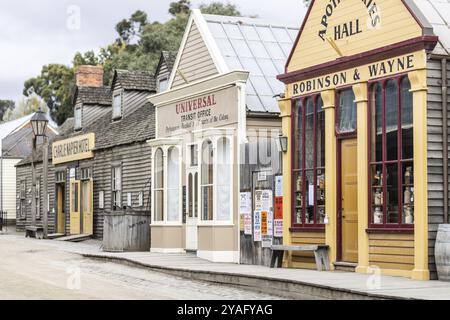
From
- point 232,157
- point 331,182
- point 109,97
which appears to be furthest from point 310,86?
point 109,97

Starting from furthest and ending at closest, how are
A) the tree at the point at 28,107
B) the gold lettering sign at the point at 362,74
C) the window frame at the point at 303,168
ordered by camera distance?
1. the tree at the point at 28,107
2. the window frame at the point at 303,168
3. the gold lettering sign at the point at 362,74

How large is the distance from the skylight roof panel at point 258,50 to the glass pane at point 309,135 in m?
5.73

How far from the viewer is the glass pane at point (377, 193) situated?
642 inches

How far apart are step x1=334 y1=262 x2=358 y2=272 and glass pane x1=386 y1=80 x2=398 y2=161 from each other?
220 cm

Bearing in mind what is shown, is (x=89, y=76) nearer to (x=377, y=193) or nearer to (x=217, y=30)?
(x=217, y=30)

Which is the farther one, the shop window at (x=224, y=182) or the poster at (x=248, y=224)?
the shop window at (x=224, y=182)

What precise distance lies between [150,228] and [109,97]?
11285 millimetres

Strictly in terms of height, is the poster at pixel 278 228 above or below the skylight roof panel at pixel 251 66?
below

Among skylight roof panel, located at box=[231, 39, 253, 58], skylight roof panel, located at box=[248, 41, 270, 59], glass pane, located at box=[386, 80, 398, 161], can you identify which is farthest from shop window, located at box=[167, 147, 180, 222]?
glass pane, located at box=[386, 80, 398, 161]

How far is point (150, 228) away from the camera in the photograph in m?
26.0

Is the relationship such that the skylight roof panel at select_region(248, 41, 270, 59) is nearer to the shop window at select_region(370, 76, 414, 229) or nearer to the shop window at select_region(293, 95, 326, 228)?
the shop window at select_region(293, 95, 326, 228)

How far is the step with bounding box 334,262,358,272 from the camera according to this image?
1695cm

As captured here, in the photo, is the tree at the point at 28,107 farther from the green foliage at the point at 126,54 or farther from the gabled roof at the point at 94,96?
the gabled roof at the point at 94,96

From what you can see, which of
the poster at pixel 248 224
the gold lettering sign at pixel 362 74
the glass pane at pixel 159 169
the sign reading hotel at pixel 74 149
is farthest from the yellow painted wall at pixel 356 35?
the sign reading hotel at pixel 74 149
